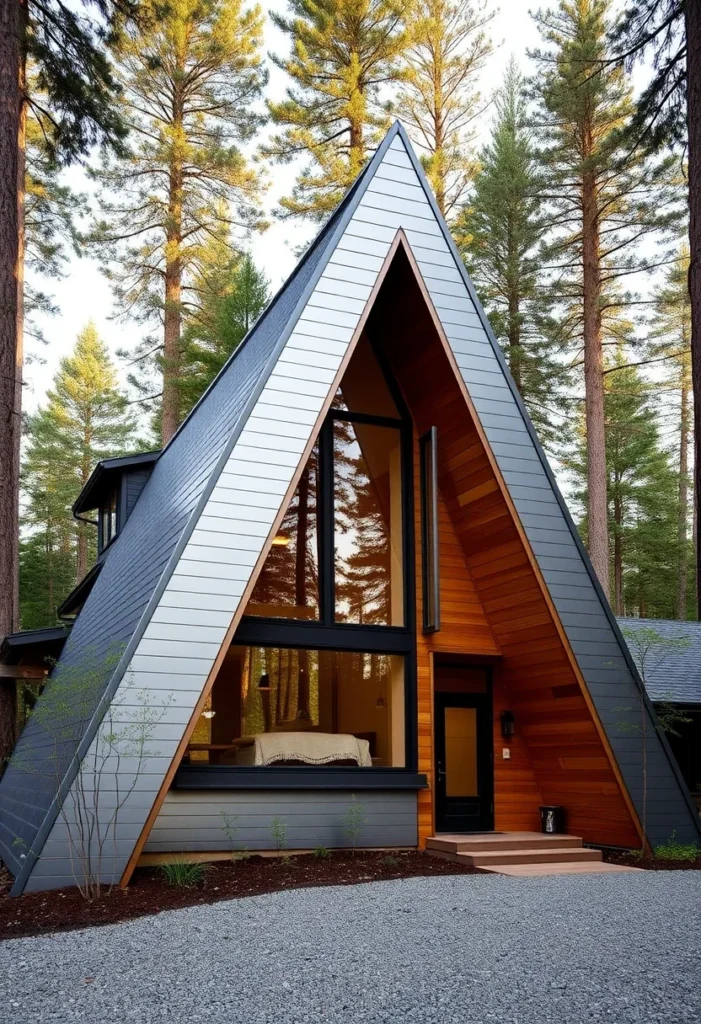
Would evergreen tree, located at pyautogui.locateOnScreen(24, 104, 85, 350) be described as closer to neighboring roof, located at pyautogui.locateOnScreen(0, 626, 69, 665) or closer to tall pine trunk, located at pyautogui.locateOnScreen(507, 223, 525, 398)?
tall pine trunk, located at pyautogui.locateOnScreen(507, 223, 525, 398)

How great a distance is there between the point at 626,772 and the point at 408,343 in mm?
4857

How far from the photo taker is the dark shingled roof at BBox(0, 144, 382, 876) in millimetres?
7367

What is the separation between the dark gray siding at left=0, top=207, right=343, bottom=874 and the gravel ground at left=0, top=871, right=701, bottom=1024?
2.01 meters

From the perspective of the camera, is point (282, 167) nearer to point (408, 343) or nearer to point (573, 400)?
point (573, 400)

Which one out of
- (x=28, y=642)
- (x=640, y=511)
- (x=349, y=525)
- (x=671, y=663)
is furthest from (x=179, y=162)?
(x=640, y=511)

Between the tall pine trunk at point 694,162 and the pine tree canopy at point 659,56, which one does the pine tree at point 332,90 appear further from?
the tall pine trunk at point 694,162

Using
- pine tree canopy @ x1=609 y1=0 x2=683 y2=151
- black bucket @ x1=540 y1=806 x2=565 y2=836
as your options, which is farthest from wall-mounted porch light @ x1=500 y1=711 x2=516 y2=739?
pine tree canopy @ x1=609 y1=0 x2=683 y2=151

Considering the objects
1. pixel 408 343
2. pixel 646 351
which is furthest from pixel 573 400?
pixel 408 343

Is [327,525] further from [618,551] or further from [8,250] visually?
[618,551]

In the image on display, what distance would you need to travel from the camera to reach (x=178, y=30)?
2075 cm

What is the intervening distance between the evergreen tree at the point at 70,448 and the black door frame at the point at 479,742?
2182cm

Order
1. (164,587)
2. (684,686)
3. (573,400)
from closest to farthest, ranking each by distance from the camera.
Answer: (164,587)
(684,686)
(573,400)

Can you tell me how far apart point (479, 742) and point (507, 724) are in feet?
1.23

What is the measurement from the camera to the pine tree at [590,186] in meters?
19.8
